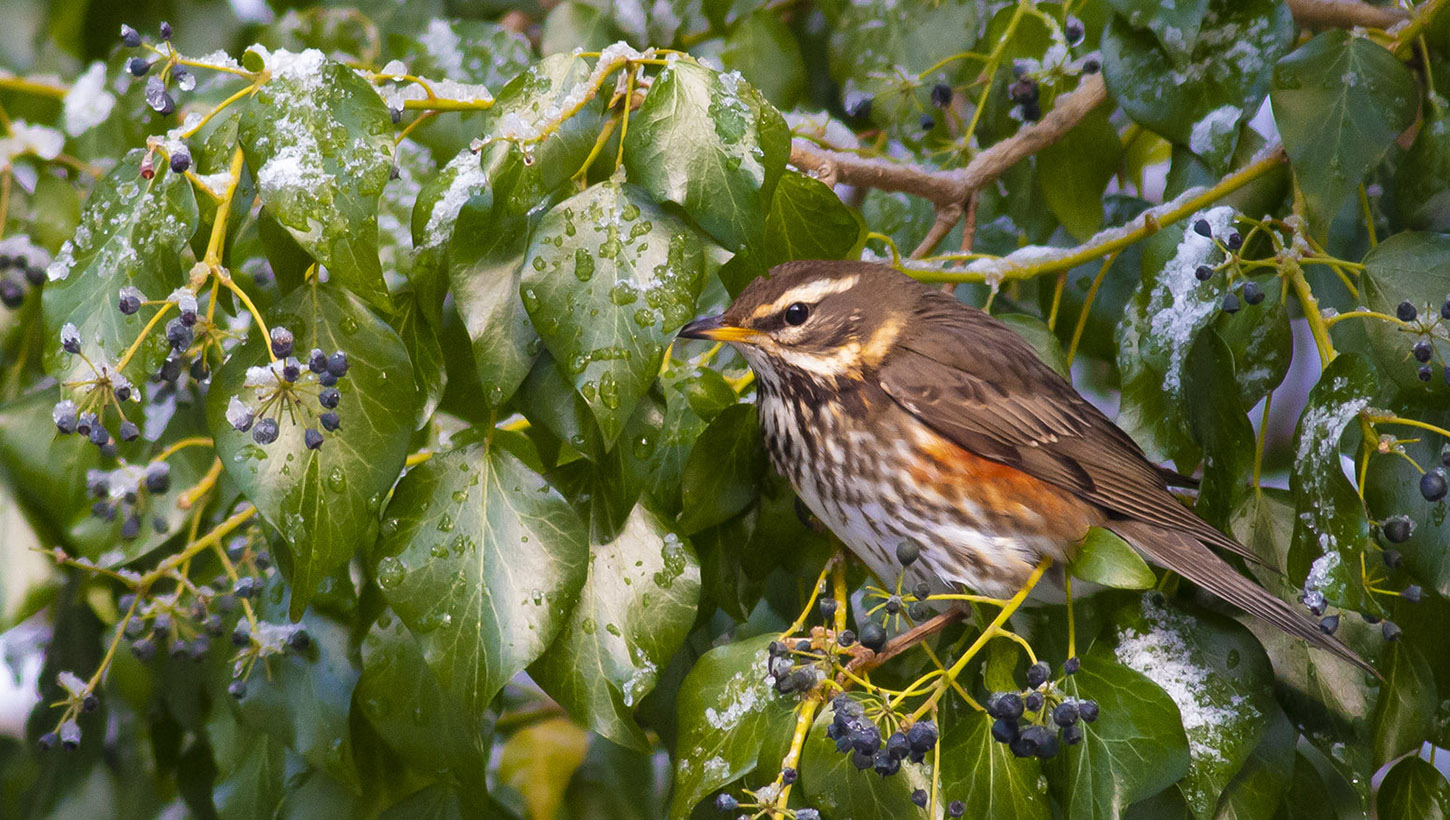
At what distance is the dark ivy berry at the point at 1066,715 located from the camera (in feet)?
5.24

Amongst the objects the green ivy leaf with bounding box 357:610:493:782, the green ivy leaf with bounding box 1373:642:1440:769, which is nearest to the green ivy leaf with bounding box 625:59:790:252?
the green ivy leaf with bounding box 357:610:493:782

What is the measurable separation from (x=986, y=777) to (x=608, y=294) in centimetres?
78

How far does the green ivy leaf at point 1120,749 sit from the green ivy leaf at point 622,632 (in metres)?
0.56

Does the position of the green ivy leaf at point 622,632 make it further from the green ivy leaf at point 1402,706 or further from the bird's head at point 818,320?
the green ivy leaf at point 1402,706

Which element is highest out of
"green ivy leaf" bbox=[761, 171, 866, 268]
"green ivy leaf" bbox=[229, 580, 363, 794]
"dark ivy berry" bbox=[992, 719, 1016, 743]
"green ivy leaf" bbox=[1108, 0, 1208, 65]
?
"green ivy leaf" bbox=[1108, 0, 1208, 65]

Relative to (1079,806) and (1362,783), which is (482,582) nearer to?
(1079,806)

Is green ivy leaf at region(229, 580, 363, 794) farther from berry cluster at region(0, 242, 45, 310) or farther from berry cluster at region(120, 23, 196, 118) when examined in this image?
berry cluster at region(0, 242, 45, 310)

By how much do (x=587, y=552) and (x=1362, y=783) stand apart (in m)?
1.20

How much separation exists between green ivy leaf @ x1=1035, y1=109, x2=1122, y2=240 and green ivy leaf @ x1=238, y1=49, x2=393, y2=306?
152 cm

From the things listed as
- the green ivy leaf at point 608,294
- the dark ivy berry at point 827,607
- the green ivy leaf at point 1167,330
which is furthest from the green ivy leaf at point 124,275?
the green ivy leaf at point 1167,330

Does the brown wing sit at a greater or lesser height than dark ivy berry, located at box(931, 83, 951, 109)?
lesser

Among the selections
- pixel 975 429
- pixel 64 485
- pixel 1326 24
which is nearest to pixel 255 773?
pixel 64 485

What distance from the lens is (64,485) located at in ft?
8.14

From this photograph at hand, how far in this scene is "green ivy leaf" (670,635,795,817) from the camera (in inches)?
67.4
